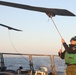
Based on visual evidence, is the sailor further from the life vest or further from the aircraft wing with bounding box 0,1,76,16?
the aircraft wing with bounding box 0,1,76,16

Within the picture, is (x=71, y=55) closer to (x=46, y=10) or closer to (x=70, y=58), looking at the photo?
(x=70, y=58)

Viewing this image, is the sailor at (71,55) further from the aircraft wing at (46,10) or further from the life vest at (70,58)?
the aircraft wing at (46,10)

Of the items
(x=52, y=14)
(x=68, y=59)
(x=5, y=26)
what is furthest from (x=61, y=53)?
(x=5, y=26)

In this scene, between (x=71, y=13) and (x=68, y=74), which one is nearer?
(x=71, y=13)

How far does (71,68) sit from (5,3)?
9.89 ft

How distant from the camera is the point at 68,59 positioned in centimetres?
1062

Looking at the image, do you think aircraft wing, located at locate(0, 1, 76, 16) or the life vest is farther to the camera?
the life vest

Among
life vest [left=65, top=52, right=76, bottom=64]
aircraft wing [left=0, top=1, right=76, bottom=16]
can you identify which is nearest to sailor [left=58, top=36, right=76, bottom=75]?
life vest [left=65, top=52, right=76, bottom=64]

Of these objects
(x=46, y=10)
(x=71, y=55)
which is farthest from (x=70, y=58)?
(x=46, y=10)

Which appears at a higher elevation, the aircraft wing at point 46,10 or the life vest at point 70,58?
the aircraft wing at point 46,10

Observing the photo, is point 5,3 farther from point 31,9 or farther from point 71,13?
point 71,13

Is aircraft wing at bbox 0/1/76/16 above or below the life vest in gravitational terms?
above

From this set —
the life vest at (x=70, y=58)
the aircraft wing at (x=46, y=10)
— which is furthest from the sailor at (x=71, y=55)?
the aircraft wing at (x=46, y=10)

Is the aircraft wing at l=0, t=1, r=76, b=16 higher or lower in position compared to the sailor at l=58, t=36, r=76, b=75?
higher
